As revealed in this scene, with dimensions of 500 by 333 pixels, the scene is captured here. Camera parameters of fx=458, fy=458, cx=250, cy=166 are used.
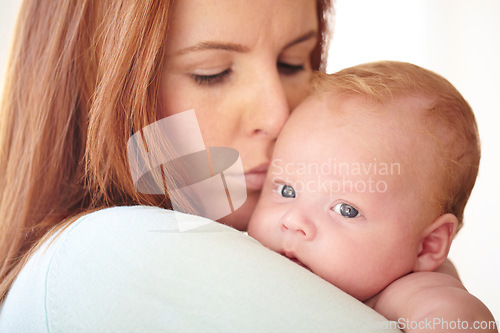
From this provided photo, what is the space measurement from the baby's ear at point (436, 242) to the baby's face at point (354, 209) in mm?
25

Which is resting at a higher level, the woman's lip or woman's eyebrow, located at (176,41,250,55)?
woman's eyebrow, located at (176,41,250,55)

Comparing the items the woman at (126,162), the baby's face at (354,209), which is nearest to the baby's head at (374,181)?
the baby's face at (354,209)

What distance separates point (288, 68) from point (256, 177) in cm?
32

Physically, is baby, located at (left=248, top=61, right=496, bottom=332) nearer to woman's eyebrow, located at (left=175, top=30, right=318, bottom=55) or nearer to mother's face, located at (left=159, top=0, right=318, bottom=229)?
mother's face, located at (left=159, top=0, right=318, bottom=229)

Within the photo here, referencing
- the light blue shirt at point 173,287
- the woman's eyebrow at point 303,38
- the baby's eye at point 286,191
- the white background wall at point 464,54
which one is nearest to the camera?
the light blue shirt at point 173,287

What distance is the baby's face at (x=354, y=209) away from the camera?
92 cm

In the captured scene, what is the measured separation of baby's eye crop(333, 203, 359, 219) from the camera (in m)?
0.96

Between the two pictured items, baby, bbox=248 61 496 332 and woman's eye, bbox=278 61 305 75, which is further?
woman's eye, bbox=278 61 305 75

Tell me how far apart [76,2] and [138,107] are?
31cm

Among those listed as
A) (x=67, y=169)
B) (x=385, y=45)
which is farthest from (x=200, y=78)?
(x=385, y=45)

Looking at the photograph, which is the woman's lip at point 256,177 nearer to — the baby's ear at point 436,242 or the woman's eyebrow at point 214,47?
the woman's eyebrow at point 214,47

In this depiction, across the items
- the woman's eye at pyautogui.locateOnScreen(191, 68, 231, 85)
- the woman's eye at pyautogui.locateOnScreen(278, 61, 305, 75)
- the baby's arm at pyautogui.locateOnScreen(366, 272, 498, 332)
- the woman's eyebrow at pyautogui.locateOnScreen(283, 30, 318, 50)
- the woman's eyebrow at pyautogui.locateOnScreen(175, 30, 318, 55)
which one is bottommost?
the baby's arm at pyautogui.locateOnScreen(366, 272, 498, 332)

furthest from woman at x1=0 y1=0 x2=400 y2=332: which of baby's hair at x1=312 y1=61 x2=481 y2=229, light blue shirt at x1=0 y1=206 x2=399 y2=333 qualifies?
baby's hair at x1=312 y1=61 x2=481 y2=229

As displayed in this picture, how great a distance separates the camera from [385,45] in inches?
109
